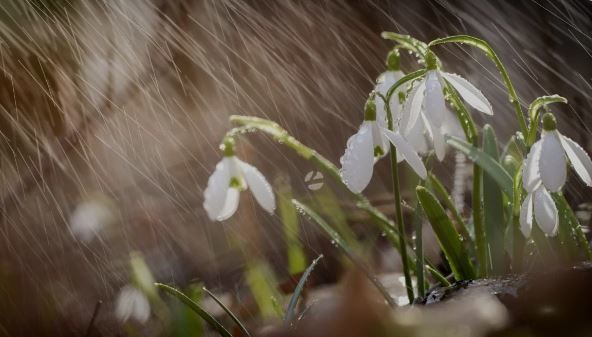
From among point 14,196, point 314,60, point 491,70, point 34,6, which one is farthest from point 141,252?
point 491,70

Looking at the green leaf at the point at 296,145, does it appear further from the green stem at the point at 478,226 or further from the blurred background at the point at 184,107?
the blurred background at the point at 184,107

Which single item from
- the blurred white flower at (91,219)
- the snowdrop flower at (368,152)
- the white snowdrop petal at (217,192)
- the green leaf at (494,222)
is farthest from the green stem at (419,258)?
the blurred white flower at (91,219)

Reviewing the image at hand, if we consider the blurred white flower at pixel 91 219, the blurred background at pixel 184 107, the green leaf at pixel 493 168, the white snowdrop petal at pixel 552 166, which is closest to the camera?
the white snowdrop petal at pixel 552 166

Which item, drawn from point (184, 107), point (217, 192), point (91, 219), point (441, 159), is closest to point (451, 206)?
Answer: point (441, 159)

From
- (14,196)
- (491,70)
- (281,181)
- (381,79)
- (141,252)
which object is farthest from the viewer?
(491,70)

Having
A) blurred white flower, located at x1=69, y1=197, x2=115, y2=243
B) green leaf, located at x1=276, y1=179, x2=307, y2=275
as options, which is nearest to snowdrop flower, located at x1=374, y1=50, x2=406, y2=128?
green leaf, located at x1=276, y1=179, x2=307, y2=275

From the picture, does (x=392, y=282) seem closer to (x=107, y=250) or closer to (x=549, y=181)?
(x=549, y=181)

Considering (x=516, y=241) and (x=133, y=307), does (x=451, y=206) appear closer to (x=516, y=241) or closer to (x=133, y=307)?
(x=516, y=241)
